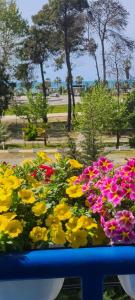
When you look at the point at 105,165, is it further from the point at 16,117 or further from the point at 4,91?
the point at 16,117

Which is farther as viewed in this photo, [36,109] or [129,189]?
[36,109]

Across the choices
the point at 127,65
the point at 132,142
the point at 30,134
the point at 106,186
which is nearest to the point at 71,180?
the point at 106,186

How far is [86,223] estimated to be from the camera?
1405mm

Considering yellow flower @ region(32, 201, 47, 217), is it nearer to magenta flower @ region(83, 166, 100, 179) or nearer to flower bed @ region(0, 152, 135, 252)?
flower bed @ region(0, 152, 135, 252)

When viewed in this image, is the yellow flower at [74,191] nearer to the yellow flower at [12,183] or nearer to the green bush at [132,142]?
the yellow flower at [12,183]

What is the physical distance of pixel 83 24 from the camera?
133 feet

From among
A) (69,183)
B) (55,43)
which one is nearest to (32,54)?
(55,43)

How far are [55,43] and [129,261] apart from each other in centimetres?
4044

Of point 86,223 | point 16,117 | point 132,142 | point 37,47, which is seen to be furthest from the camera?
point 16,117

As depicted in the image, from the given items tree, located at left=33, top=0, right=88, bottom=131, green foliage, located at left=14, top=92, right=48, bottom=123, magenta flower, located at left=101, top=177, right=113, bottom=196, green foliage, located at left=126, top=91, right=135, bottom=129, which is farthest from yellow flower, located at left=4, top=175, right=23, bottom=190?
tree, located at left=33, top=0, right=88, bottom=131

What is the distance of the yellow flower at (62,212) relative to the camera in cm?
142

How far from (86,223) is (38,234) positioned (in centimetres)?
12

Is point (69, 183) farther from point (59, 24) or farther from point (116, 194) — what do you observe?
point (59, 24)

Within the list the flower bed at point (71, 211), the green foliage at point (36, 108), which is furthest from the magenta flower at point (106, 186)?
the green foliage at point (36, 108)
